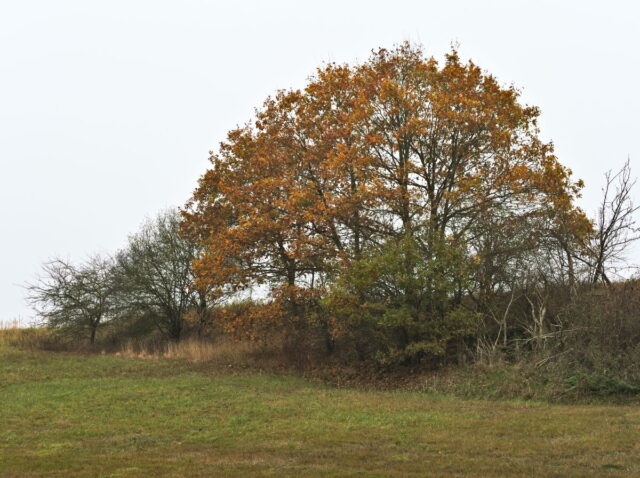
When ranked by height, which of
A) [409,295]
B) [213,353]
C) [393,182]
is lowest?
[213,353]

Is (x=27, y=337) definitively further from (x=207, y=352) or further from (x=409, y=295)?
(x=409, y=295)

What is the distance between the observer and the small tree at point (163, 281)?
39.5 m

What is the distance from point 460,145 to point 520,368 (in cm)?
925

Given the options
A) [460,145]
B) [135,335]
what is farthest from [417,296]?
[135,335]

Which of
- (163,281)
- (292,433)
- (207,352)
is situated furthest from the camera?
(163,281)

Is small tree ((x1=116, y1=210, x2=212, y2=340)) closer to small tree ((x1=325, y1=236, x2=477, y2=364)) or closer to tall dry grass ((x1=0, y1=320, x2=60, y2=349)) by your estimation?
tall dry grass ((x1=0, y1=320, x2=60, y2=349))

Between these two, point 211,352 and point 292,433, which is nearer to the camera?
point 292,433

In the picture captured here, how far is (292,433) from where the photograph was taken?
13859 millimetres

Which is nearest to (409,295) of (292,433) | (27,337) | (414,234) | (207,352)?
(414,234)

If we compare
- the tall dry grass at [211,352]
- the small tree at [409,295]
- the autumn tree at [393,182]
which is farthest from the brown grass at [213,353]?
the small tree at [409,295]

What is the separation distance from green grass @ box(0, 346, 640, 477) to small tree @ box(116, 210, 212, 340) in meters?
16.7

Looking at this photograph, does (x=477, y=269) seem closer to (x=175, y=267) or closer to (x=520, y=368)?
(x=520, y=368)

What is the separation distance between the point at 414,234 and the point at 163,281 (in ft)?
65.8

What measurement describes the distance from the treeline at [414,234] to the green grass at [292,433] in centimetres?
379
